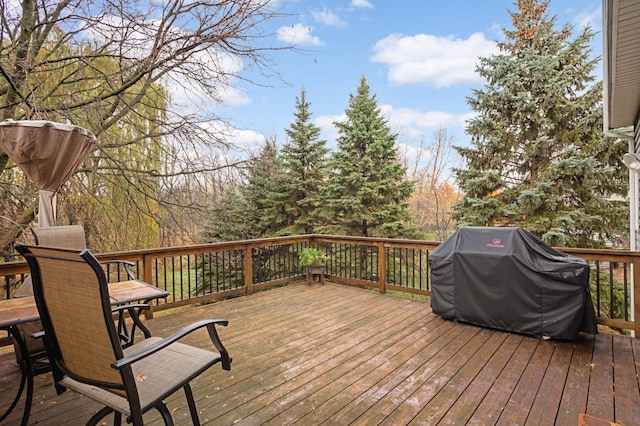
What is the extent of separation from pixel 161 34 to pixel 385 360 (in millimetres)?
4339

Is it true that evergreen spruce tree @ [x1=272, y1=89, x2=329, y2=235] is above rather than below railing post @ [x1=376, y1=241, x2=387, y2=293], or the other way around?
above

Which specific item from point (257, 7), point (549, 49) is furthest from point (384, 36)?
point (257, 7)

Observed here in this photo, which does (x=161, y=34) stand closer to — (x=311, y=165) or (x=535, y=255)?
(x=535, y=255)

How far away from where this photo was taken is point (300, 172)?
32.3 ft

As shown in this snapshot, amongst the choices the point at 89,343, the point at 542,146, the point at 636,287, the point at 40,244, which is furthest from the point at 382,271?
the point at 542,146

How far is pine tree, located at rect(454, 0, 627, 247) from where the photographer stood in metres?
6.33

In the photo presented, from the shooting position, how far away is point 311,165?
998 cm

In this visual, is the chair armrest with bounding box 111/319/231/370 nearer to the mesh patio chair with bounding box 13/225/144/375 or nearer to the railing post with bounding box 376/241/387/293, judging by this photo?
the mesh patio chair with bounding box 13/225/144/375

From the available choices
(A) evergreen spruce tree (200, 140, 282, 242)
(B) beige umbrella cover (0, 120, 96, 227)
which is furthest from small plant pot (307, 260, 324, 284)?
(B) beige umbrella cover (0, 120, 96, 227)

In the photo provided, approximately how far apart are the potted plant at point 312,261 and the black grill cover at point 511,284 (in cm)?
227

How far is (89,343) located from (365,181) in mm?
8239

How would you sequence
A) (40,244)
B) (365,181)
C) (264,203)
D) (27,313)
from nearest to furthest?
(27,313)
(40,244)
(365,181)
(264,203)

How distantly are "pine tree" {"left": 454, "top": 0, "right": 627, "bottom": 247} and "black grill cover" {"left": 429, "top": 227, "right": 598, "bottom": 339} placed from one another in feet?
12.3

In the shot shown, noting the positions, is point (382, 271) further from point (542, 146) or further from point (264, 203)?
point (264, 203)
